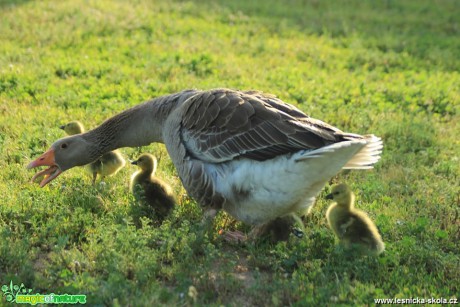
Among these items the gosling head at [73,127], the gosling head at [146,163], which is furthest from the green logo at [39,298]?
the gosling head at [73,127]

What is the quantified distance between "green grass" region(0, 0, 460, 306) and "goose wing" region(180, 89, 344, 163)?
2.51 ft

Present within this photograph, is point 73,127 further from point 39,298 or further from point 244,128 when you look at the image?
point 39,298

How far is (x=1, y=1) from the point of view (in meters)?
14.0

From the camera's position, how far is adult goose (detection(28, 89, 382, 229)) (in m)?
5.58

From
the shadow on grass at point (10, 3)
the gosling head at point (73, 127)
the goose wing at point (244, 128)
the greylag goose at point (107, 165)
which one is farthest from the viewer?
the shadow on grass at point (10, 3)

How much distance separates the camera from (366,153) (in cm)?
588

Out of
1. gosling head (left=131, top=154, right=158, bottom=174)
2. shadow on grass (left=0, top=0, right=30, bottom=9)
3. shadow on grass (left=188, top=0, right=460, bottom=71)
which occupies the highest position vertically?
gosling head (left=131, top=154, right=158, bottom=174)

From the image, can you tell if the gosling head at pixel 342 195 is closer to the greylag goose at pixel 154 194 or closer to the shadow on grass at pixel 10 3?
the greylag goose at pixel 154 194

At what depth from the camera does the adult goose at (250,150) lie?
18.3 ft

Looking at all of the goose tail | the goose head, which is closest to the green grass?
the goose head

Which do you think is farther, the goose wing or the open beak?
the open beak

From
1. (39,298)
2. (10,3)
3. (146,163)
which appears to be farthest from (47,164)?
(10,3)

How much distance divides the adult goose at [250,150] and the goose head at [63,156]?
19mm

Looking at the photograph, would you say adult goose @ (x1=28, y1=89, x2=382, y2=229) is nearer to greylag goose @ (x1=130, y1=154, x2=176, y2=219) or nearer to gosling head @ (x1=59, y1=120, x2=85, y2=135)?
greylag goose @ (x1=130, y1=154, x2=176, y2=219)
